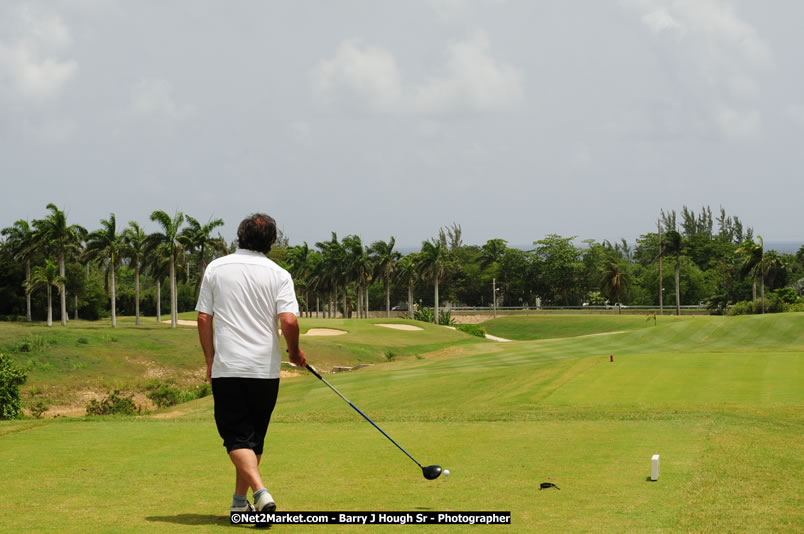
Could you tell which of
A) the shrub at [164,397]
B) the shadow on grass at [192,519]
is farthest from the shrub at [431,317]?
the shadow on grass at [192,519]

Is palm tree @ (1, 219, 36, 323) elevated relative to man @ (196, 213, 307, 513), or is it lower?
elevated

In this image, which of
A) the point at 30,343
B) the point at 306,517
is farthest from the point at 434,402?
the point at 30,343

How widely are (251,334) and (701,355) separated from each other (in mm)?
29275

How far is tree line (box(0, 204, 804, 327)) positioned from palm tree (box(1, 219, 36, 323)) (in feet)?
0.65

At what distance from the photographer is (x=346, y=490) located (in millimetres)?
8016

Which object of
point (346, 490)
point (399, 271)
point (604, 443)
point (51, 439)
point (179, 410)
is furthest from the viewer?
point (399, 271)

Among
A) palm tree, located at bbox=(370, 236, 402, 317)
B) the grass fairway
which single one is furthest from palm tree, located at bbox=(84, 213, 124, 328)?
the grass fairway

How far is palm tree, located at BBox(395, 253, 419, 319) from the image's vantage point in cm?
10244

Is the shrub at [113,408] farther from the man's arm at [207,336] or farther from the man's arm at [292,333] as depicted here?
the man's arm at [292,333]

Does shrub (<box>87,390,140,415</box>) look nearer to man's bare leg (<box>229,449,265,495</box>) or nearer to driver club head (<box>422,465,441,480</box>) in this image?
driver club head (<box>422,465,441,480</box>)

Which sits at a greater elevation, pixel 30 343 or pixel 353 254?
pixel 353 254

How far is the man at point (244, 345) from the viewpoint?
6.59 meters

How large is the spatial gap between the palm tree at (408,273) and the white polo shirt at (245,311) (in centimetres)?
9260

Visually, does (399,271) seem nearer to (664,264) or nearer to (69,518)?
(664,264)
